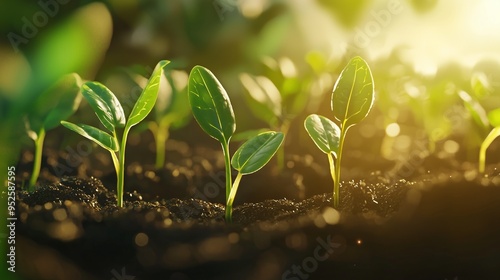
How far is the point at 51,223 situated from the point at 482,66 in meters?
0.92

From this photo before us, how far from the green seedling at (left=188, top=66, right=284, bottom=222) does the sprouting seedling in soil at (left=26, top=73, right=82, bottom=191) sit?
0.29m

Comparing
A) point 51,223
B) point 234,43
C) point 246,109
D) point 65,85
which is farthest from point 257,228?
point 234,43

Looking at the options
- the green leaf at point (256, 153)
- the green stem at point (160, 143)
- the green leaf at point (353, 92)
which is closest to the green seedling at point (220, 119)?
the green leaf at point (256, 153)

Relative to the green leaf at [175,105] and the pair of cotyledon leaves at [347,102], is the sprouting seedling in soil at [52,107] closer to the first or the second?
the green leaf at [175,105]

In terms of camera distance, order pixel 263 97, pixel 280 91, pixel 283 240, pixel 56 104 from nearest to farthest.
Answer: pixel 283 240 < pixel 56 104 < pixel 263 97 < pixel 280 91

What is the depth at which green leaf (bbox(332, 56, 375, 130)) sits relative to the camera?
81 centimetres

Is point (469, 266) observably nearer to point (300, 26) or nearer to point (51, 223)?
point (51, 223)

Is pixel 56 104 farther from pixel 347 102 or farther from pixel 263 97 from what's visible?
pixel 347 102

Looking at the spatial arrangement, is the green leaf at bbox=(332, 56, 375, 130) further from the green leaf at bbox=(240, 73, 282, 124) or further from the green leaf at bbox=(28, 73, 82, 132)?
the green leaf at bbox=(28, 73, 82, 132)

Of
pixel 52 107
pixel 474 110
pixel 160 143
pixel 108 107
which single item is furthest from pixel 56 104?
pixel 474 110

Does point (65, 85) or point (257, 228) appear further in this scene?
point (65, 85)

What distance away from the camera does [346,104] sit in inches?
33.0

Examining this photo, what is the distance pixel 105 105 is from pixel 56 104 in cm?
20

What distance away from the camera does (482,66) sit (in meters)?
1.22
